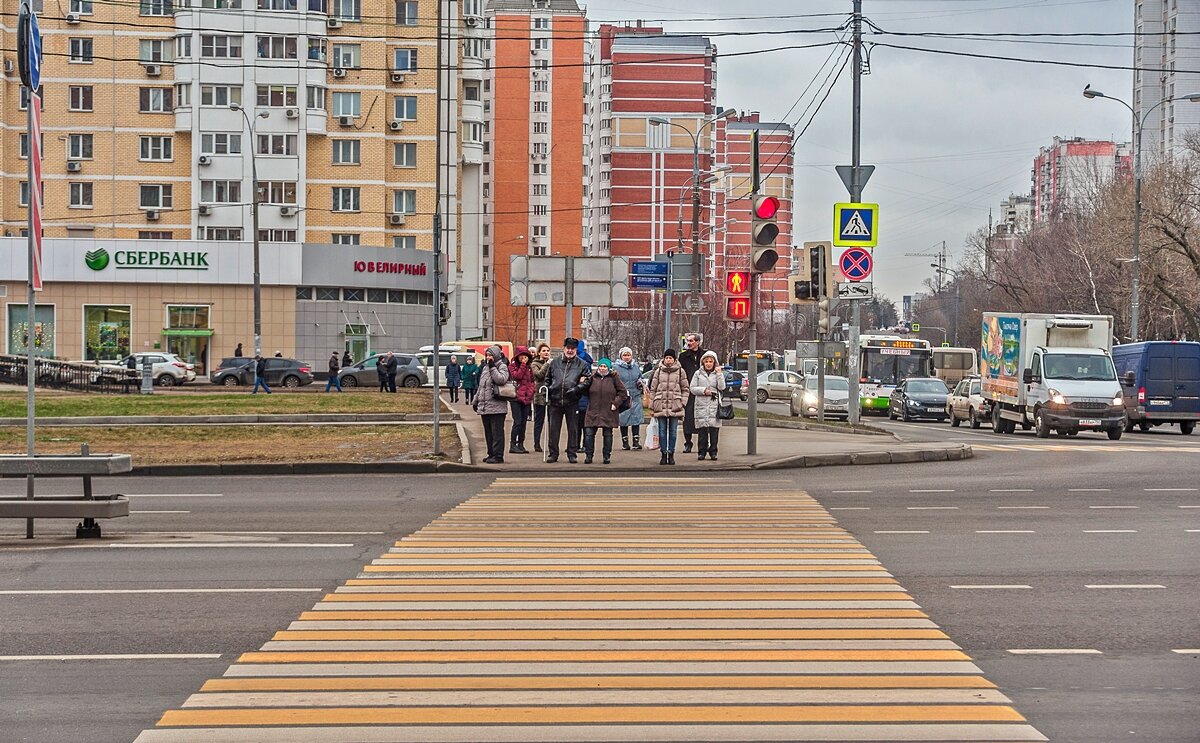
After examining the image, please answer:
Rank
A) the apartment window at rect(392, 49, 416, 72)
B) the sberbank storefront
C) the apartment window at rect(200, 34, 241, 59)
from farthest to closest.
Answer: the apartment window at rect(392, 49, 416, 72), the apartment window at rect(200, 34, 241, 59), the sberbank storefront

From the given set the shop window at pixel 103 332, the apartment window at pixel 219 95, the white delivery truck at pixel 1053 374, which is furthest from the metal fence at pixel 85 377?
the white delivery truck at pixel 1053 374

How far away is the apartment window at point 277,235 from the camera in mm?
74375

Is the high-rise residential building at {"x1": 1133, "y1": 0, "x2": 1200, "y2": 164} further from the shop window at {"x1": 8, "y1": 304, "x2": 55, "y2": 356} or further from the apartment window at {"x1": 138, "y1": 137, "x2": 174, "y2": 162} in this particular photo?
the shop window at {"x1": 8, "y1": 304, "x2": 55, "y2": 356}

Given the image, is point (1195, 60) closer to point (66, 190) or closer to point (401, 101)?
point (401, 101)

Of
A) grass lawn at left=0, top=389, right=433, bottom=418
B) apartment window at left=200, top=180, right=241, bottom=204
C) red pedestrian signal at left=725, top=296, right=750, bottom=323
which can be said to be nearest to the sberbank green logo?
apartment window at left=200, top=180, right=241, bottom=204

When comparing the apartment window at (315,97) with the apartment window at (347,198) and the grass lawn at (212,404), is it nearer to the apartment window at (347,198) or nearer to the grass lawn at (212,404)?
the apartment window at (347,198)

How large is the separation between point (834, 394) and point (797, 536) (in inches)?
1445

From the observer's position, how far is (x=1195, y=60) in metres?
144

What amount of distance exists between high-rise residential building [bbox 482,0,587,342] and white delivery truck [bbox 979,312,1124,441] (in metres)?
81.9

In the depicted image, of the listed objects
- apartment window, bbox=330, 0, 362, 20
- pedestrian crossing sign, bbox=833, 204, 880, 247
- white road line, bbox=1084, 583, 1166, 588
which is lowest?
white road line, bbox=1084, 583, 1166, 588

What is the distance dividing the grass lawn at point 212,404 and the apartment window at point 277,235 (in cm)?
2371

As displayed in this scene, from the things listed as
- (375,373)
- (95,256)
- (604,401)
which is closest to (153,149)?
(95,256)

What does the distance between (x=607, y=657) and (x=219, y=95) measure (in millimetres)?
70521

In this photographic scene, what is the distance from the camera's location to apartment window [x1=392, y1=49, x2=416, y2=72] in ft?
253
